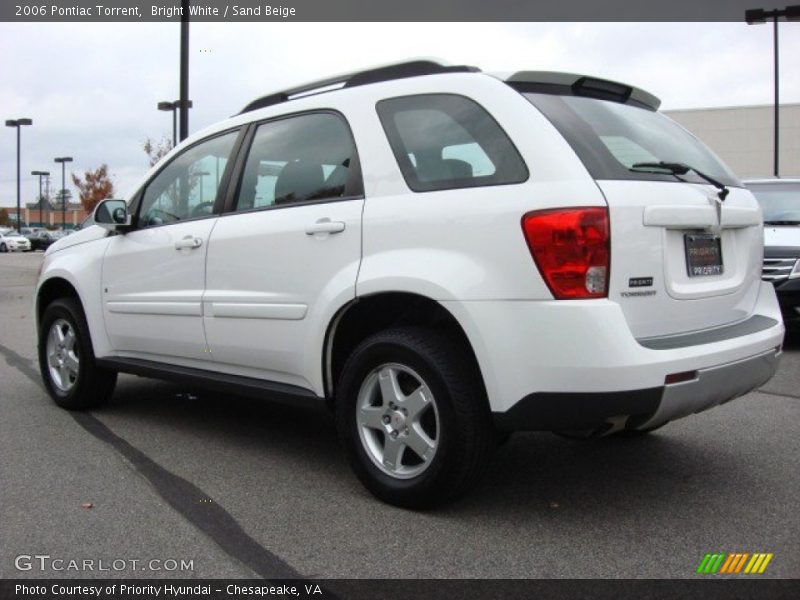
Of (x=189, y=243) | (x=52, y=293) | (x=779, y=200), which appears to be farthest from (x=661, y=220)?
(x=779, y=200)

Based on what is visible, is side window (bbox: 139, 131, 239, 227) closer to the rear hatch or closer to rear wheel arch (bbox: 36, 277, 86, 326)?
rear wheel arch (bbox: 36, 277, 86, 326)

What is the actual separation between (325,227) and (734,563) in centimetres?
212

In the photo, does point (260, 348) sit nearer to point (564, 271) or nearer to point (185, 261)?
point (185, 261)

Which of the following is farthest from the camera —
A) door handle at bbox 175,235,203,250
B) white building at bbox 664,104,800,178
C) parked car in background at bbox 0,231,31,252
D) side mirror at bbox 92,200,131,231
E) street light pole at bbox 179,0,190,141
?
white building at bbox 664,104,800,178

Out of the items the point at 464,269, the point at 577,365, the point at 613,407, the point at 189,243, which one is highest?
the point at 189,243

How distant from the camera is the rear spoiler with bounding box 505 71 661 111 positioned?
3.25m

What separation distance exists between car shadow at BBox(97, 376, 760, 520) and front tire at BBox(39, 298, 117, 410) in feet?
0.61

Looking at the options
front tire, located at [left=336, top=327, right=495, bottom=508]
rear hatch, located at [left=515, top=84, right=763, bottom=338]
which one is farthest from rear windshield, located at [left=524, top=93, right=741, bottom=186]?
front tire, located at [left=336, top=327, right=495, bottom=508]

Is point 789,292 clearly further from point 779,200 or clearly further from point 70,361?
point 70,361

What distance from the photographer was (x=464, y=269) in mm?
3004

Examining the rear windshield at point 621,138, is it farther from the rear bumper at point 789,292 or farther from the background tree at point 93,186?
the background tree at point 93,186

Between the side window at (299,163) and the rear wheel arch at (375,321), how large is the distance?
533 mm

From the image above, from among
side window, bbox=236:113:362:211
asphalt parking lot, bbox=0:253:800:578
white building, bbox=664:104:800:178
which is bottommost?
asphalt parking lot, bbox=0:253:800:578
